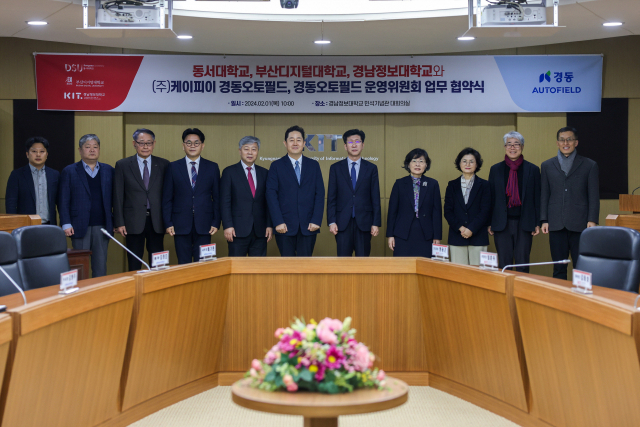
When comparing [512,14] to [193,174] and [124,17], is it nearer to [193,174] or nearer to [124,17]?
[124,17]

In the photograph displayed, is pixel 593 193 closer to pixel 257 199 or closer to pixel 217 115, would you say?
pixel 257 199

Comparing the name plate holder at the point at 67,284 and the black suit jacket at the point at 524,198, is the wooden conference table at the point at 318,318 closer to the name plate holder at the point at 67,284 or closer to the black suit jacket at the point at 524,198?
the name plate holder at the point at 67,284

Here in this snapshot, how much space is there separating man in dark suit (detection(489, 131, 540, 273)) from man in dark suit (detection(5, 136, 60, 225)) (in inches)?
159

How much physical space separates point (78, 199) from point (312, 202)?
2.09m

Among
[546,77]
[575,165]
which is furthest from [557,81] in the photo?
[575,165]

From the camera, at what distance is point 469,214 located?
206 inches

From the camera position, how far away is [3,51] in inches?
247

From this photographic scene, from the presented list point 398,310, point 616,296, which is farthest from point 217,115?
point 616,296

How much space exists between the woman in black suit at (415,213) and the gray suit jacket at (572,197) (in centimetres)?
96

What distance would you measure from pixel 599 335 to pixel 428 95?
441 centimetres

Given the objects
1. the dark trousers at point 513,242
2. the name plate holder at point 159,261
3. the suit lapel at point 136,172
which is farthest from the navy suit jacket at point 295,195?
the name plate holder at point 159,261

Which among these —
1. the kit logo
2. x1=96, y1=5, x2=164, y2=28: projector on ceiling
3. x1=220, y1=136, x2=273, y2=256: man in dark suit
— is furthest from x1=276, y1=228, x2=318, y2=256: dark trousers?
the kit logo

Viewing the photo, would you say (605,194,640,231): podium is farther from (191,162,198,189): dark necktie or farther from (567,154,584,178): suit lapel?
(191,162,198,189): dark necktie

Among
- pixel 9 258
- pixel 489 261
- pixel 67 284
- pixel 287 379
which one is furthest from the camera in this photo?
pixel 489 261
